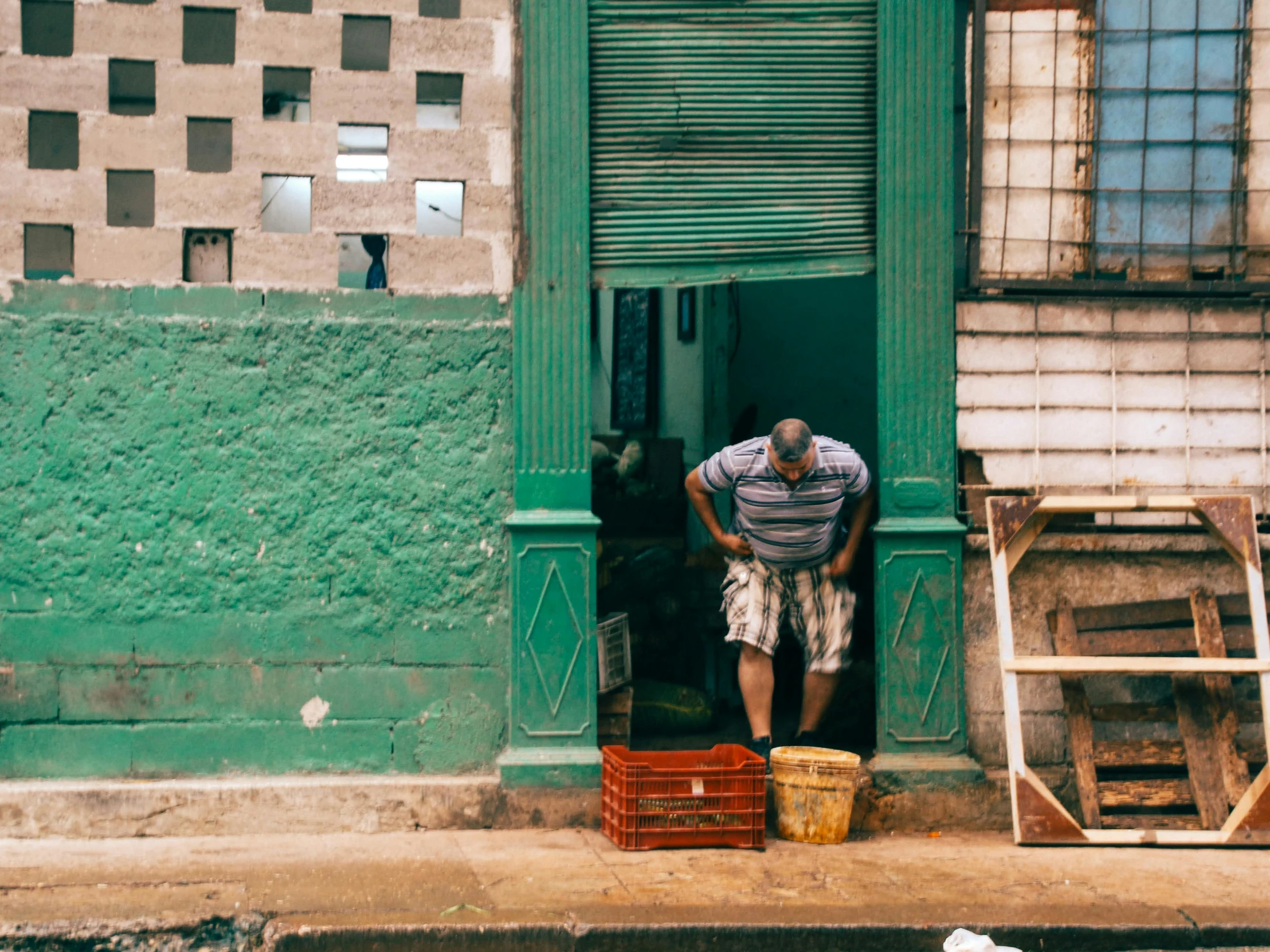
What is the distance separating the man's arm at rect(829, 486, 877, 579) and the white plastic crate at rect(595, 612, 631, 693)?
1.16 metres

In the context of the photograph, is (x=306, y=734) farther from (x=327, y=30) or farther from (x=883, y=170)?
(x=883, y=170)

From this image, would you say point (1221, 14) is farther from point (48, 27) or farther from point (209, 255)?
point (48, 27)

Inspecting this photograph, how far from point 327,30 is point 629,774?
12.2 ft

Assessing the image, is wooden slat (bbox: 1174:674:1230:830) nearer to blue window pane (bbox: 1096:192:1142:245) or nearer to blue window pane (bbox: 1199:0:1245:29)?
blue window pane (bbox: 1096:192:1142:245)

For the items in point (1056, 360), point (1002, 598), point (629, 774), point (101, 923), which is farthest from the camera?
point (1056, 360)

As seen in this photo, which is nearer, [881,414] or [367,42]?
[367,42]

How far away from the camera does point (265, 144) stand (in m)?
5.88

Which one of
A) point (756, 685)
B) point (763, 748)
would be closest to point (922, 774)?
point (763, 748)

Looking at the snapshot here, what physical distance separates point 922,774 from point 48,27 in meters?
5.39

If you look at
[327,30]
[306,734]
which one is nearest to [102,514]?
[306,734]

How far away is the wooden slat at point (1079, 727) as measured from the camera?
5.77 meters

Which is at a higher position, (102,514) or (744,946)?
(102,514)

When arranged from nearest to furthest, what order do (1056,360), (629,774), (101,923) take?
(101,923)
(629,774)
(1056,360)

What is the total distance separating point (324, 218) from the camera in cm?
591
